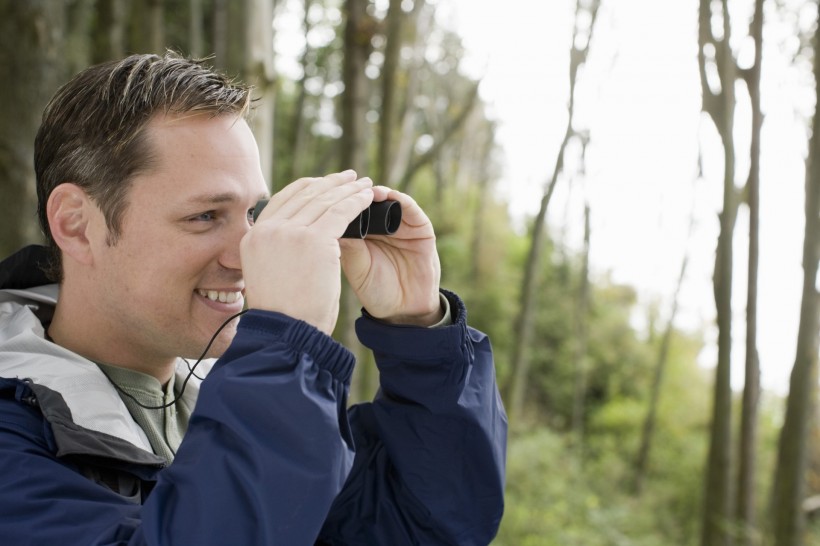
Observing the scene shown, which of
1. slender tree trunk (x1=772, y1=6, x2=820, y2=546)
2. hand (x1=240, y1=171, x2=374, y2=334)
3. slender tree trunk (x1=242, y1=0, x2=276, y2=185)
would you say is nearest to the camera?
hand (x1=240, y1=171, x2=374, y2=334)

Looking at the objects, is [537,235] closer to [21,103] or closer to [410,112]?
[410,112]

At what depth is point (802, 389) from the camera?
5.67m

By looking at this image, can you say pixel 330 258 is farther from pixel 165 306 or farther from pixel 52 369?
pixel 52 369

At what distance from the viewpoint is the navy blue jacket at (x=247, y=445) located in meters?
1.04

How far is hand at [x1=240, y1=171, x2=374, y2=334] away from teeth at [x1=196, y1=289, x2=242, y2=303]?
28cm

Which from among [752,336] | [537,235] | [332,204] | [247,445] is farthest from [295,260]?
[537,235]

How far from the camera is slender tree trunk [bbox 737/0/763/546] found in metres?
6.56

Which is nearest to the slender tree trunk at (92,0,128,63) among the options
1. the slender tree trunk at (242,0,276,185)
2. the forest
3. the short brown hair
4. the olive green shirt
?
the forest

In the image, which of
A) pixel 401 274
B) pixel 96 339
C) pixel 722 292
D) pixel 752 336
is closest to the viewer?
pixel 96 339

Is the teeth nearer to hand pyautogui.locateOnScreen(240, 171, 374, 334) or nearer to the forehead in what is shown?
the forehead

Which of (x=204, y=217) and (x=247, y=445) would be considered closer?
(x=247, y=445)

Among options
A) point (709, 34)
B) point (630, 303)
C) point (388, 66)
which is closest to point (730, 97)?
point (709, 34)

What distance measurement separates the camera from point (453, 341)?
1508 millimetres

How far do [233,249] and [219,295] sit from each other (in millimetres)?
91
